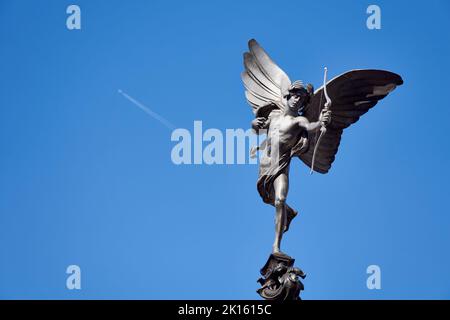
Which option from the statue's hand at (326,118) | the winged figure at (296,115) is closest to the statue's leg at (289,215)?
the winged figure at (296,115)

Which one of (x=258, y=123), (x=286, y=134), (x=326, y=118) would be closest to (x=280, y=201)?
(x=286, y=134)

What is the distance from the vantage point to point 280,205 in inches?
1182

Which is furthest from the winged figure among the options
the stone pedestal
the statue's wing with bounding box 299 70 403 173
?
the stone pedestal

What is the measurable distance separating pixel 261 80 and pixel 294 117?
6.14 feet

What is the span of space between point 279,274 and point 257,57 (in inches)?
240

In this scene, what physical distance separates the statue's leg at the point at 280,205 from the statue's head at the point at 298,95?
5.49 feet

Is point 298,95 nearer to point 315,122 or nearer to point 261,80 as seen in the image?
point 315,122

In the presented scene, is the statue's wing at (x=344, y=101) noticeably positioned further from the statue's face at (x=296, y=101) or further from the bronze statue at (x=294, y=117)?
the statue's face at (x=296, y=101)

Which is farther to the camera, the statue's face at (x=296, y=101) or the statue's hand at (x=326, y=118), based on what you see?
the statue's face at (x=296, y=101)

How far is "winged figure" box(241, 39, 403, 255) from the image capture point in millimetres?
30375

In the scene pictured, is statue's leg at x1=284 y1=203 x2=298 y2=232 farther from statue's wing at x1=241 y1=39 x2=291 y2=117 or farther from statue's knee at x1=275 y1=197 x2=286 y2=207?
statue's wing at x1=241 y1=39 x2=291 y2=117

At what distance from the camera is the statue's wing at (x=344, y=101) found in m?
31.0
